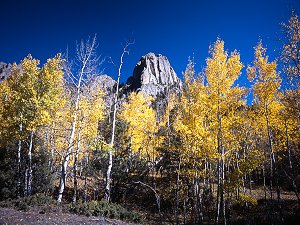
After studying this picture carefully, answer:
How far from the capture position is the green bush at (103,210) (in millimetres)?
11633

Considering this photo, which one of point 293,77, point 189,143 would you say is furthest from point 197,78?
point 293,77

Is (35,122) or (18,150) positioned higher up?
(35,122)

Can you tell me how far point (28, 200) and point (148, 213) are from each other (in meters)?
9.72

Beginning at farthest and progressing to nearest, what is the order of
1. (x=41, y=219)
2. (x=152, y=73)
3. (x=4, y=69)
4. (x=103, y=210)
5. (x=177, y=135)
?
(x=4, y=69) < (x=152, y=73) < (x=177, y=135) < (x=103, y=210) < (x=41, y=219)

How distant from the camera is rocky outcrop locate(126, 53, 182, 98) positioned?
93.1 metres

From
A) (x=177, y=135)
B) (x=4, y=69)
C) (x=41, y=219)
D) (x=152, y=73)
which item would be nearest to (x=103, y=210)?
(x=41, y=219)

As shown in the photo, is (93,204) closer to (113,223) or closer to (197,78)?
(113,223)

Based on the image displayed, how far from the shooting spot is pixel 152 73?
3898 inches

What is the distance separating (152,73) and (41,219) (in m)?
92.6

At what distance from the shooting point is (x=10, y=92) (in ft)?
61.3

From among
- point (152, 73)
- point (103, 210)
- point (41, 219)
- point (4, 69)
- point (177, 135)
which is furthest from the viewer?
point (4, 69)

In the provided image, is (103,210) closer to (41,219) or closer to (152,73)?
(41,219)

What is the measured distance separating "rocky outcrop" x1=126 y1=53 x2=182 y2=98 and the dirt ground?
78.9m

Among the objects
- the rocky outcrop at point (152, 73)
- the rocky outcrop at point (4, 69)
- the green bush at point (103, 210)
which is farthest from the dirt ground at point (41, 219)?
the rocky outcrop at point (4, 69)
